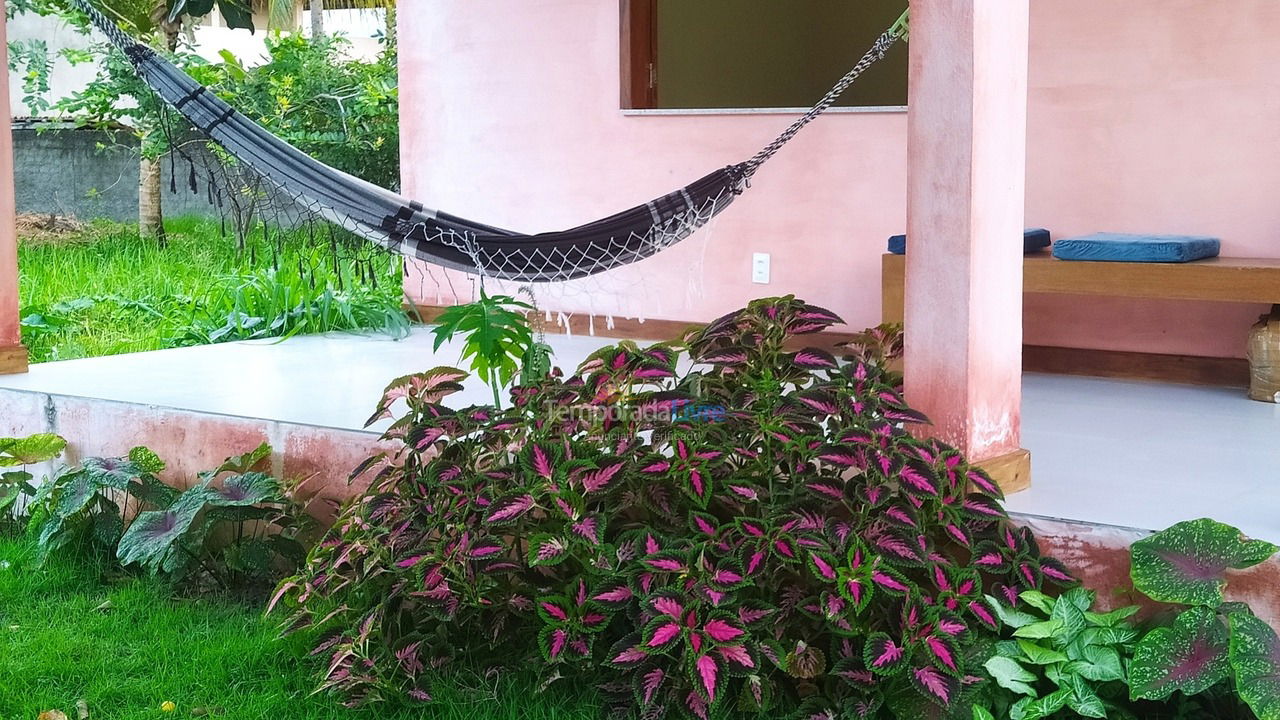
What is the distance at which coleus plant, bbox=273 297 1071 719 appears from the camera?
2.05 metres

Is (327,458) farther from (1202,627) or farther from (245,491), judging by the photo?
(1202,627)

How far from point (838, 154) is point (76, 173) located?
628 cm

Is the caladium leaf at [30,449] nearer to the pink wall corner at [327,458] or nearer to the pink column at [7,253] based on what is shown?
the pink column at [7,253]

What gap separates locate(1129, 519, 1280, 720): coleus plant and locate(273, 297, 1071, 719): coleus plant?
0.19 meters

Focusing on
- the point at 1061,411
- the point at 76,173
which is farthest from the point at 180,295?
the point at 1061,411

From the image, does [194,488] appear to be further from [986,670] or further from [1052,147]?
[1052,147]

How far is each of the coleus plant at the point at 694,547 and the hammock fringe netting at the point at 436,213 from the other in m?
0.80

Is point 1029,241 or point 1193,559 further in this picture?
point 1029,241

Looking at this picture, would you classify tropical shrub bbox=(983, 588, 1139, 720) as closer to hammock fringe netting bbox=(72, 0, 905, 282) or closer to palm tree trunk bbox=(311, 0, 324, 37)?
hammock fringe netting bbox=(72, 0, 905, 282)

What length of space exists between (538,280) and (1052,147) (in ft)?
5.36


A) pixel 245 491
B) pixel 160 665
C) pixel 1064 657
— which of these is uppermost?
pixel 245 491

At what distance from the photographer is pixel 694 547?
212 cm

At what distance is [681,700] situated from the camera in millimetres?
2068

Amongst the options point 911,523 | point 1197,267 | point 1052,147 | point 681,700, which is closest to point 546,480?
point 681,700
